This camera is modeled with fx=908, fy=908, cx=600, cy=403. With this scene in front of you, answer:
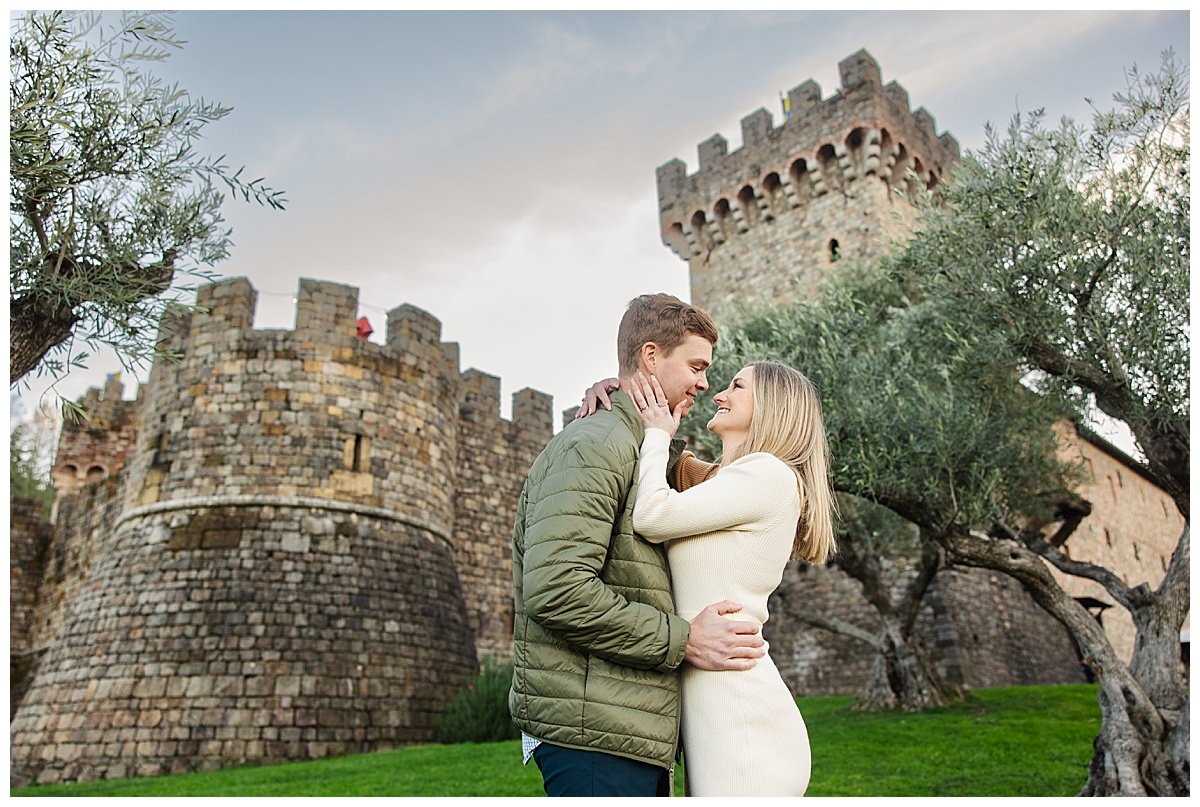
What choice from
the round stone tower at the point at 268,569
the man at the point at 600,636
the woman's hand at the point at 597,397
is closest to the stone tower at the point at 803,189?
the round stone tower at the point at 268,569

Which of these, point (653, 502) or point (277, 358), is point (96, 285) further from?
point (277, 358)

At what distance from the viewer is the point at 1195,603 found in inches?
264

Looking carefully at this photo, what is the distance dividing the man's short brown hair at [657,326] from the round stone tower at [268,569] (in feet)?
33.3

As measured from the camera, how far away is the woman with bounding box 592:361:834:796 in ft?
7.32

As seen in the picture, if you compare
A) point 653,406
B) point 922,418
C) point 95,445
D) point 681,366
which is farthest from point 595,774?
point 95,445

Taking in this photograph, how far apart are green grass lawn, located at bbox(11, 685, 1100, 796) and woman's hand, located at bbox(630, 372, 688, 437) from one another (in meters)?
5.73

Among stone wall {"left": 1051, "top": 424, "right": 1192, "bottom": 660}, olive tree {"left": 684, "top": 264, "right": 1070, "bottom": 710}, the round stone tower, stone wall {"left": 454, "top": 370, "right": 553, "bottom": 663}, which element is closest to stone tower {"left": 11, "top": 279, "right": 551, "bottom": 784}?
the round stone tower

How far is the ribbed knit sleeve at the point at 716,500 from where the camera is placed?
7.55ft

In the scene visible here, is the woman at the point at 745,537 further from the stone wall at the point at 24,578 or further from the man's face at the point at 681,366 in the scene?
the stone wall at the point at 24,578

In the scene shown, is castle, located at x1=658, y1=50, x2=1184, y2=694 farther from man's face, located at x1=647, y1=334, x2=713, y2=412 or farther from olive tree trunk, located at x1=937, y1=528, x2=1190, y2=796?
man's face, located at x1=647, y1=334, x2=713, y2=412

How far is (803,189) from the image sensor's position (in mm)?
22656

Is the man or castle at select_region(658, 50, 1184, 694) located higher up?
castle at select_region(658, 50, 1184, 694)

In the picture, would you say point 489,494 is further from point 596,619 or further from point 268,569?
point 596,619

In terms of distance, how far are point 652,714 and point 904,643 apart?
12.7 m
